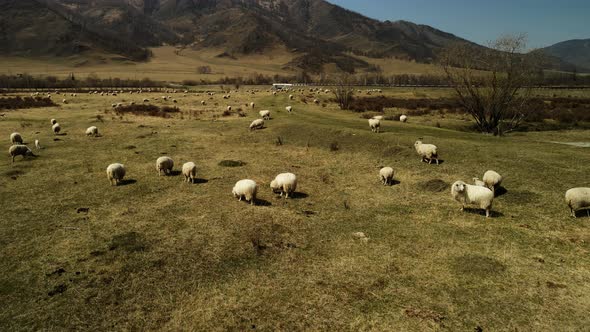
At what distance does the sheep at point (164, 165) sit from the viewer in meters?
21.2

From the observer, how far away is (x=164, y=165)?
21.3 metres

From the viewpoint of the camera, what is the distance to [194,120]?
41.0 metres

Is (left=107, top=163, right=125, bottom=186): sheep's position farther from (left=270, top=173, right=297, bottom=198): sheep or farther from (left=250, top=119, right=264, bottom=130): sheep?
(left=250, top=119, right=264, bottom=130): sheep

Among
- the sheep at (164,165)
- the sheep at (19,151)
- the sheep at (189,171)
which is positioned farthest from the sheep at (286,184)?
the sheep at (19,151)

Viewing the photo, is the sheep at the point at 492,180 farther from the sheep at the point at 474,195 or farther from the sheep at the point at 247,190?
the sheep at the point at 247,190

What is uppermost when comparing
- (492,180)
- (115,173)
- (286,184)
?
(492,180)

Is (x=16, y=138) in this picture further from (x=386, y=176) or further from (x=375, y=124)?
(x=375, y=124)

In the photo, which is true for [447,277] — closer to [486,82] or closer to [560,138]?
[560,138]

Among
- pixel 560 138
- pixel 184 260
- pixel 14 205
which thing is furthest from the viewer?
pixel 560 138

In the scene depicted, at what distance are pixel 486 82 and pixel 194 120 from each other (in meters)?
32.1

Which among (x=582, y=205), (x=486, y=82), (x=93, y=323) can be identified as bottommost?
(x=93, y=323)

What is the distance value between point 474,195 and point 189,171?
14.1 metres

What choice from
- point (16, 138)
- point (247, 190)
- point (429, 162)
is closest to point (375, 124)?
point (429, 162)

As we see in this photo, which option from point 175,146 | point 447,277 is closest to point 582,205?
point 447,277
